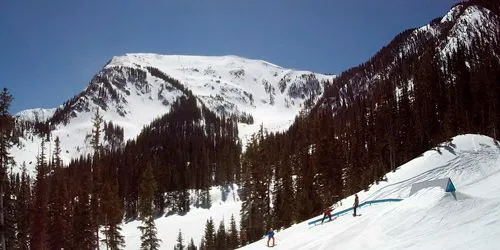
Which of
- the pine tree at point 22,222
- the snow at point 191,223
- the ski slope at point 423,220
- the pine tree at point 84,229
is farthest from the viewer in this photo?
the snow at point 191,223

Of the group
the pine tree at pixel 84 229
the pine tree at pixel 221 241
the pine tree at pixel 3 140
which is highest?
the pine tree at pixel 3 140

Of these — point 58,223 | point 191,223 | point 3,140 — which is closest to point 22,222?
point 58,223

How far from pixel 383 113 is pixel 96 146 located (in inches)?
2339

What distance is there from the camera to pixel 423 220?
2212 centimetres

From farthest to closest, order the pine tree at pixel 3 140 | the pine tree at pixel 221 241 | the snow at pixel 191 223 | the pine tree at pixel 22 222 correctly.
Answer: the snow at pixel 191 223
the pine tree at pixel 221 241
the pine tree at pixel 22 222
the pine tree at pixel 3 140

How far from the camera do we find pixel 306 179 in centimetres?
6069

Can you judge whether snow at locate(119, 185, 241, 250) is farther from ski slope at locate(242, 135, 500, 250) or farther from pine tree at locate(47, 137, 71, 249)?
ski slope at locate(242, 135, 500, 250)

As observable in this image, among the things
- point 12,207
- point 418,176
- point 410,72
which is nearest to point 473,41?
point 410,72

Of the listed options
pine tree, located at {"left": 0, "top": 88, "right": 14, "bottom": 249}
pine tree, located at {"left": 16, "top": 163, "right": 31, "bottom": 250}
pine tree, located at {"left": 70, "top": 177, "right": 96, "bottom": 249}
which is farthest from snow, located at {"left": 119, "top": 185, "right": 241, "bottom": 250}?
pine tree, located at {"left": 0, "top": 88, "right": 14, "bottom": 249}

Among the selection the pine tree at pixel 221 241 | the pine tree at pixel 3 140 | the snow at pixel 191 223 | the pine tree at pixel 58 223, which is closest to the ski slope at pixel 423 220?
the pine tree at pixel 3 140

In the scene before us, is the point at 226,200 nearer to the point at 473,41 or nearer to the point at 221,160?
the point at 221,160

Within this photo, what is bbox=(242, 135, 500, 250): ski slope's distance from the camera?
60.1ft

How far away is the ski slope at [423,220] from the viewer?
18.3 meters

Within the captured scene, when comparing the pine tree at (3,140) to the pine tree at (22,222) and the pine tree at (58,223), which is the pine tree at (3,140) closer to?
the pine tree at (22,222)
